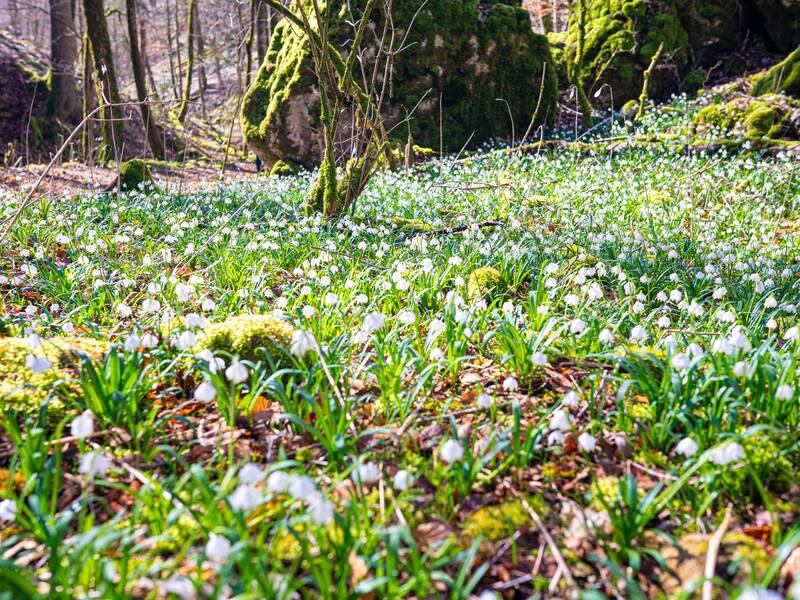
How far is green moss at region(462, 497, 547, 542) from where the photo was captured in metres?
1.76

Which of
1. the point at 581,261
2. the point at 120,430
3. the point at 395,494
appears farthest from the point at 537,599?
the point at 581,261

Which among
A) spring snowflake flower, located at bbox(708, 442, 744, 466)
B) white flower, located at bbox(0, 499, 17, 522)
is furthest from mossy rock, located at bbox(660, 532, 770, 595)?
white flower, located at bbox(0, 499, 17, 522)

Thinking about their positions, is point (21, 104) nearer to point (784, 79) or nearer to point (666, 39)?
point (666, 39)

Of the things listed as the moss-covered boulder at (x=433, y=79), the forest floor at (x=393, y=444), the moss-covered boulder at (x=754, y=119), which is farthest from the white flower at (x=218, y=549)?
the moss-covered boulder at (x=433, y=79)

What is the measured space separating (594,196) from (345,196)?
3.45m

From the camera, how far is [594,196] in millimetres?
7309

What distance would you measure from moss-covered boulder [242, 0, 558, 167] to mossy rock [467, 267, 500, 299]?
815cm

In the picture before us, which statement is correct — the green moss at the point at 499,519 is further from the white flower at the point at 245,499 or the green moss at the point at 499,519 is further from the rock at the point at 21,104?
the rock at the point at 21,104

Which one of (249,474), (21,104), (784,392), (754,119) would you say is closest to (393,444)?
(249,474)

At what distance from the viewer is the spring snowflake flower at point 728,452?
1.67 meters

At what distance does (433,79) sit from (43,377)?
1122cm

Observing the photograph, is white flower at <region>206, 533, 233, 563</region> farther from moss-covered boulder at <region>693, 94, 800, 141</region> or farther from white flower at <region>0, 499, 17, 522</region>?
moss-covered boulder at <region>693, 94, 800, 141</region>

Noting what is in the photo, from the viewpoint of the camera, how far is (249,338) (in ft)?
8.75

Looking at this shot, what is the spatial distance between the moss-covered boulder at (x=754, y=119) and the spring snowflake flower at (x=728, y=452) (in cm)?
923
